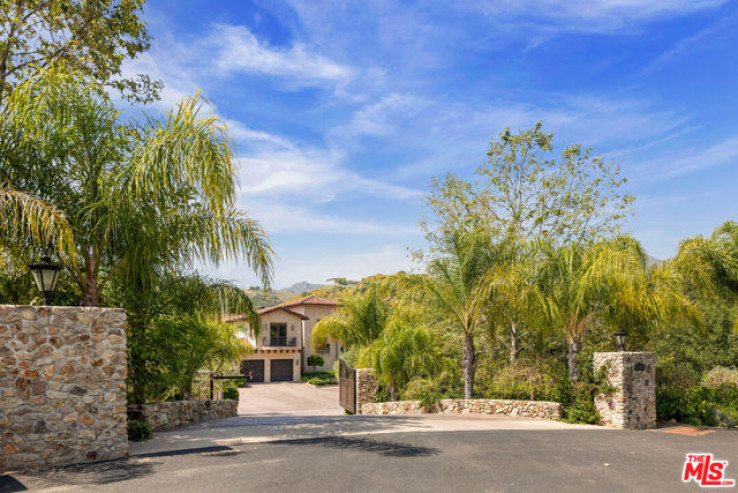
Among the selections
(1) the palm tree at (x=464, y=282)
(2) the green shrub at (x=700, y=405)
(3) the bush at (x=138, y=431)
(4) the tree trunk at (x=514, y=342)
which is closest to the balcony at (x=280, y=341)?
(4) the tree trunk at (x=514, y=342)

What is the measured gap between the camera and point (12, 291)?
10.2 metres

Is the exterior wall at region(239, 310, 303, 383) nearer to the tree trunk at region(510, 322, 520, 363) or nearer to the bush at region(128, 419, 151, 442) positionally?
the tree trunk at region(510, 322, 520, 363)

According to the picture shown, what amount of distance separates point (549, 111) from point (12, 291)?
20329 millimetres

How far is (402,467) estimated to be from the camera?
6.96 metres

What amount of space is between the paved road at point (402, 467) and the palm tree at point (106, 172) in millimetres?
3564

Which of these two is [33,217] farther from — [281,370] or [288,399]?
[281,370]

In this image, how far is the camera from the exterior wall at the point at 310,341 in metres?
42.4

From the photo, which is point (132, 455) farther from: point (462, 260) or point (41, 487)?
point (462, 260)

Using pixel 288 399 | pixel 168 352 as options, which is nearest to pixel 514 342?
pixel 168 352

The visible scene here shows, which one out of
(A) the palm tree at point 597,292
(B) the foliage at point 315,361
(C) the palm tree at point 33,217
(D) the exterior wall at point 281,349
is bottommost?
(B) the foliage at point 315,361

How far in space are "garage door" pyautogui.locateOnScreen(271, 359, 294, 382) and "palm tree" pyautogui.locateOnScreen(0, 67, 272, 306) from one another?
31.9 m

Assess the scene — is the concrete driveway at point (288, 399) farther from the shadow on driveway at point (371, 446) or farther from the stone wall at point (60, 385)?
the stone wall at point (60, 385)

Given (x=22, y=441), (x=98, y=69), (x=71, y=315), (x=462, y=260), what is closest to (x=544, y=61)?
(x=462, y=260)

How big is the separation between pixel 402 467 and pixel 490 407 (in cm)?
711
